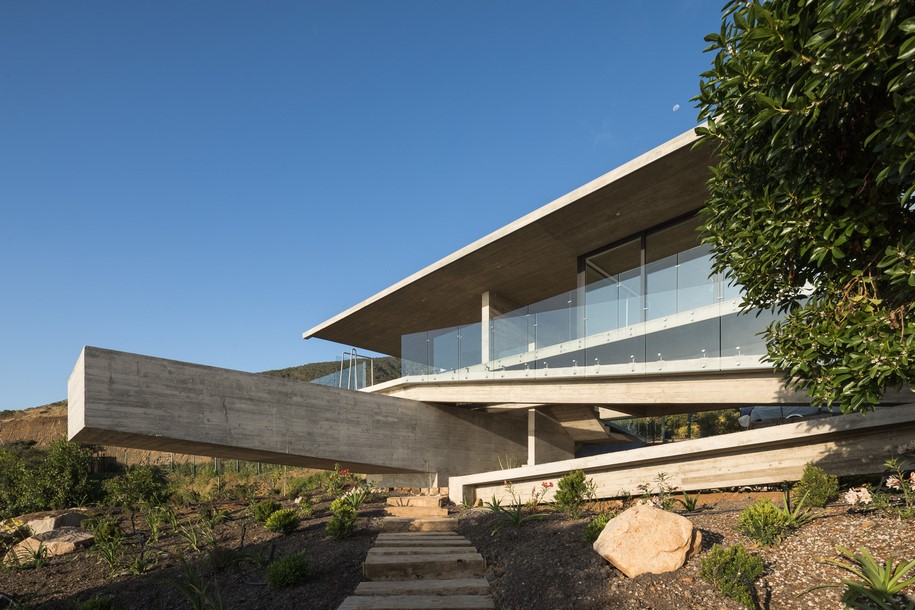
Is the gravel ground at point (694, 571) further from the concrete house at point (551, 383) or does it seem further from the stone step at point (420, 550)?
the concrete house at point (551, 383)

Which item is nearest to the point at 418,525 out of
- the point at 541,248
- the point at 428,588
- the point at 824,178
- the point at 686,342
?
the point at 428,588

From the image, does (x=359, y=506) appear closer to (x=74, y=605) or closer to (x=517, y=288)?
(x=74, y=605)

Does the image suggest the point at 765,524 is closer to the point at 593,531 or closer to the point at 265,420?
the point at 593,531

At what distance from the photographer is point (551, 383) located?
53.8 ft

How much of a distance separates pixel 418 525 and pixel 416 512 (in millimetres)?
1875

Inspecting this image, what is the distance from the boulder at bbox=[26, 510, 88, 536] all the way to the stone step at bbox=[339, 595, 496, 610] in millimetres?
11814

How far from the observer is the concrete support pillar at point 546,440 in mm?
19000

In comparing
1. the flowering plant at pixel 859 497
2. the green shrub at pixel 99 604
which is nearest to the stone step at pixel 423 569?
the green shrub at pixel 99 604

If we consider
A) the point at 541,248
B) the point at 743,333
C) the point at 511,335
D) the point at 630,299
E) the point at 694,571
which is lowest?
the point at 694,571

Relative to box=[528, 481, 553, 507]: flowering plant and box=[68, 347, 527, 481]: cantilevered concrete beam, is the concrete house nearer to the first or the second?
box=[68, 347, 527, 481]: cantilevered concrete beam

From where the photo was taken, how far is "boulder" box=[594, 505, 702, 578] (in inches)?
238

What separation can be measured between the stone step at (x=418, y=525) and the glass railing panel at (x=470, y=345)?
7443 millimetres

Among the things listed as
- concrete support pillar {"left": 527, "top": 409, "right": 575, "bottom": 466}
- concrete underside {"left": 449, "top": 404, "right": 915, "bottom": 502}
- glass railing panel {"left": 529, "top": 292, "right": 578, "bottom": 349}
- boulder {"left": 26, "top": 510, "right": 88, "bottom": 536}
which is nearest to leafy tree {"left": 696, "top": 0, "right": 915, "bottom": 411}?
concrete underside {"left": 449, "top": 404, "right": 915, "bottom": 502}

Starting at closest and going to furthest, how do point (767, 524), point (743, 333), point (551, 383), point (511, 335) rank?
point (767, 524) → point (743, 333) → point (551, 383) → point (511, 335)
